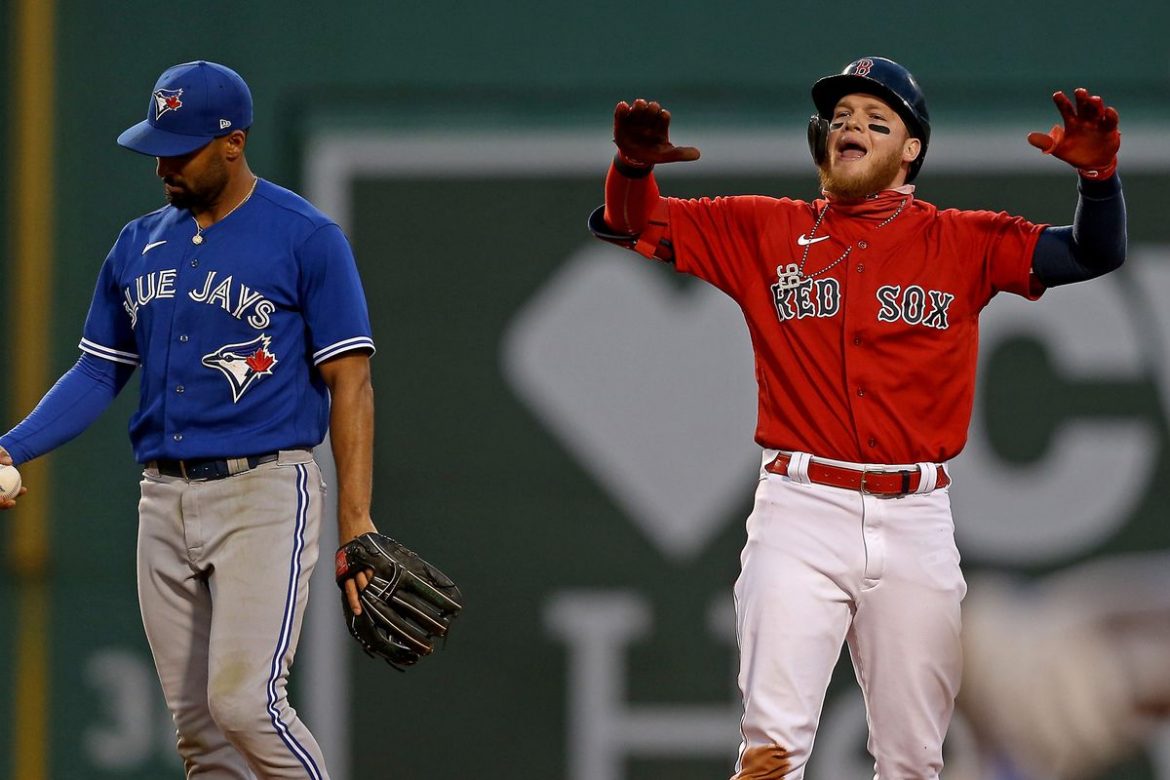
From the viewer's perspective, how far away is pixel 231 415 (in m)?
3.48

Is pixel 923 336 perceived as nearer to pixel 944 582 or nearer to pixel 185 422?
pixel 944 582

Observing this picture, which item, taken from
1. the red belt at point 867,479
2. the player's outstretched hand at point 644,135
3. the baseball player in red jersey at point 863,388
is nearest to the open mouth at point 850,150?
the baseball player in red jersey at point 863,388

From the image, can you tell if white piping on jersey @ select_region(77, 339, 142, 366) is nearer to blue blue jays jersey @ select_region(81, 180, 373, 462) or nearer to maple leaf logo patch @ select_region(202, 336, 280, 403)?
blue blue jays jersey @ select_region(81, 180, 373, 462)

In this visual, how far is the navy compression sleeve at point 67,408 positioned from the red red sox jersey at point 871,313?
4.29 feet

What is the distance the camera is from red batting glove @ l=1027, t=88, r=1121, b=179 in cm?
312

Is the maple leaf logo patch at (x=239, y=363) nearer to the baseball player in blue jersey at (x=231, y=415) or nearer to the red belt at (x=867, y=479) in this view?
the baseball player in blue jersey at (x=231, y=415)

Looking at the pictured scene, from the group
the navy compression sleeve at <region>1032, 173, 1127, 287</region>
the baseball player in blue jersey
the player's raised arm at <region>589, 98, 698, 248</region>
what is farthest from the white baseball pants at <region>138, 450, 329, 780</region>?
the navy compression sleeve at <region>1032, 173, 1127, 287</region>

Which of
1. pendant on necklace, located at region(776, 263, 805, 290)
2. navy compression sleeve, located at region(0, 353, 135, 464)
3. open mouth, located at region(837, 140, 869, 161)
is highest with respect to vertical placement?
open mouth, located at region(837, 140, 869, 161)

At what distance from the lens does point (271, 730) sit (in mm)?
3377

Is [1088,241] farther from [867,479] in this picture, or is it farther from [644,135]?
[644,135]

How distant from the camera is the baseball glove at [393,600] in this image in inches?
136

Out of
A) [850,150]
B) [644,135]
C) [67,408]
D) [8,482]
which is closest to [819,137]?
[850,150]

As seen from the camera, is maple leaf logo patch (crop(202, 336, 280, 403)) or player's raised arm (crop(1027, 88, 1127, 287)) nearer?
player's raised arm (crop(1027, 88, 1127, 287))

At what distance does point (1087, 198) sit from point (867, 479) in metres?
0.73
